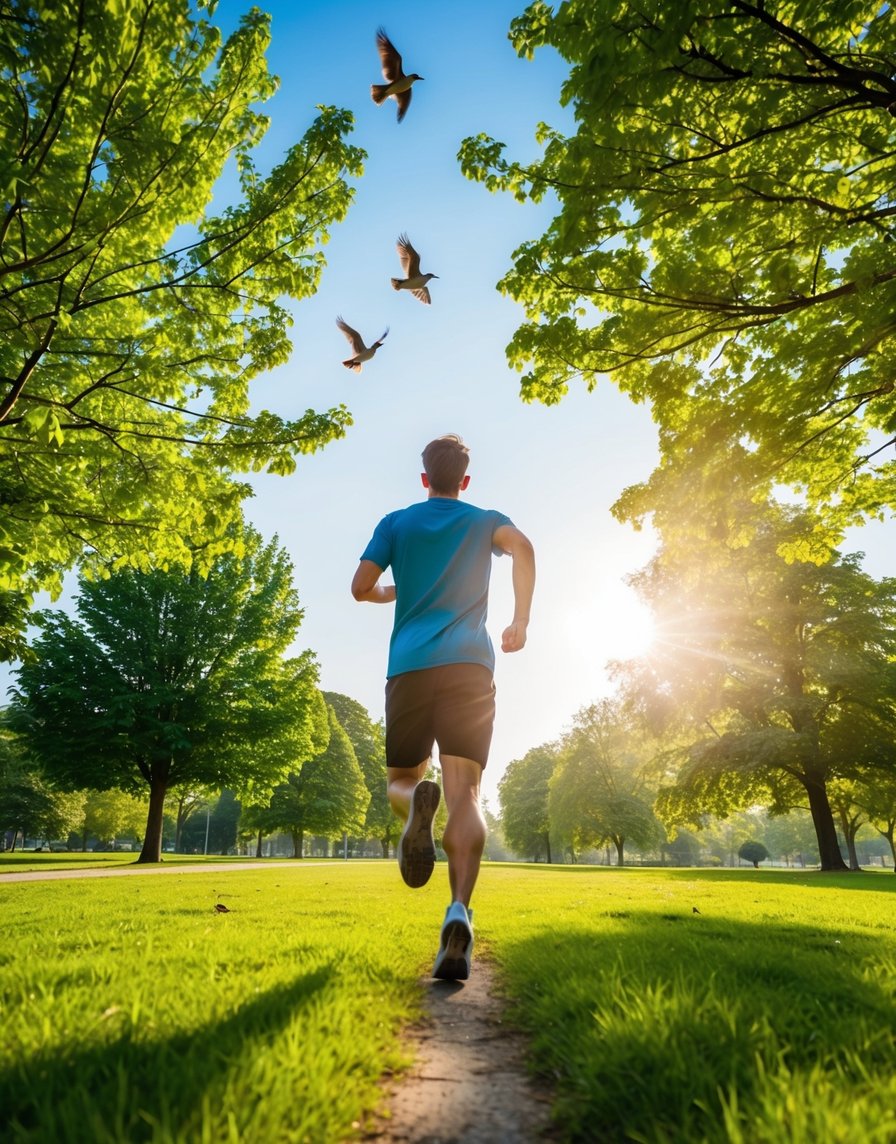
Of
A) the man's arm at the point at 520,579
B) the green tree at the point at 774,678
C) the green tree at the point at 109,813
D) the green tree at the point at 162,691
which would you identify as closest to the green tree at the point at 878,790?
the green tree at the point at 774,678

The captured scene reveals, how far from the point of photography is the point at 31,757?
19.8 meters

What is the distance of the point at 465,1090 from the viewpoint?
66.3 inches

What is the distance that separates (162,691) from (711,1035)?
66.6 feet

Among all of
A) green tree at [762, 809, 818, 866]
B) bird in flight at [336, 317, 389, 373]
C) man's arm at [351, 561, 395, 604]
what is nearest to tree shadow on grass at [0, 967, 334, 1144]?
man's arm at [351, 561, 395, 604]

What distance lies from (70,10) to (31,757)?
69.8ft

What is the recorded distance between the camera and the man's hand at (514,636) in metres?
3.49

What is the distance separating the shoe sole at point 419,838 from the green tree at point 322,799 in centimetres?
4158

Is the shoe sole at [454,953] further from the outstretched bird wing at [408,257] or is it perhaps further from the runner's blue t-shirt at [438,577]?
the outstretched bird wing at [408,257]

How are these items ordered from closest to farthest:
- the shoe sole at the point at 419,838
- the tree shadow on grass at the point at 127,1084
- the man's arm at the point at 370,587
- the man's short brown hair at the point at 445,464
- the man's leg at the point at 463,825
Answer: the tree shadow on grass at the point at 127,1084 → the man's leg at the point at 463,825 → the shoe sole at the point at 419,838 → the man's arm at the point at 370,587 → the man's short brown hair at the point at 445,464

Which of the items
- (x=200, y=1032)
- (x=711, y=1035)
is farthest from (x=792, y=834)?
(x=200, y=1032)

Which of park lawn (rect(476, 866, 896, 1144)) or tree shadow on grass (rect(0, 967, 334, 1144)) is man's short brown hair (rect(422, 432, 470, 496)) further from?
tree shadow on grass (rect(0, 967, 334, 1144))

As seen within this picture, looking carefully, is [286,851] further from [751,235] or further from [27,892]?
[751,235]

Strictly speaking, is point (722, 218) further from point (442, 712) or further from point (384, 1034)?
point (384, 1034)

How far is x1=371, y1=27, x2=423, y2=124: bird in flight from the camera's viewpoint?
23.1 feet
